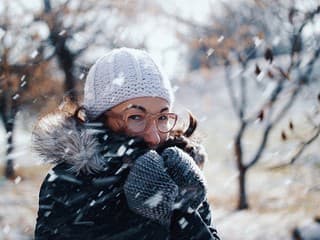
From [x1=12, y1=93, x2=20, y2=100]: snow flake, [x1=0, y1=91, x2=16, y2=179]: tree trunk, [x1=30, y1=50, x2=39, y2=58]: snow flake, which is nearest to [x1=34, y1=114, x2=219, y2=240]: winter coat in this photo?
[x1=30, y1=50, x2=39, y2=58]: snow flake

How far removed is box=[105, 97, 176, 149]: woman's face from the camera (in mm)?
2338

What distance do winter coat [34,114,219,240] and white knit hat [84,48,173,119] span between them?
7.6 inches

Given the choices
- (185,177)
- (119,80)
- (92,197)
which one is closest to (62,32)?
(119,80)

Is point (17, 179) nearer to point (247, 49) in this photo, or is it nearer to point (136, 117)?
point (247, 49)

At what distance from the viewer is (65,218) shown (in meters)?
2.24

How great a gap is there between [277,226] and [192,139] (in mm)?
5891

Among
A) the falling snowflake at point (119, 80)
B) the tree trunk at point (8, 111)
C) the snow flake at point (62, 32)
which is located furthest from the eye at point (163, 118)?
the snow flake at point (62, 32)

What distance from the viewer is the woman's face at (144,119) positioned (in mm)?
2338

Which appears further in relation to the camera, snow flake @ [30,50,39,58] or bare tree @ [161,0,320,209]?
bare tree @ [161,0,320,209]

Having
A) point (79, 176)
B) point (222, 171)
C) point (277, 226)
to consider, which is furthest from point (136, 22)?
point (79, 176)

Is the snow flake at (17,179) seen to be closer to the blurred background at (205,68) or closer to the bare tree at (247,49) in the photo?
the blurred background at (205,68)

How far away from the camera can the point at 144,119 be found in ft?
7.70

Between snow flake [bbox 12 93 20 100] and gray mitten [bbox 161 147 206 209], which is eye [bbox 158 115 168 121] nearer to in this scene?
gray mitten [bbox 161 147 206 209]

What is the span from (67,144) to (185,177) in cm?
53
